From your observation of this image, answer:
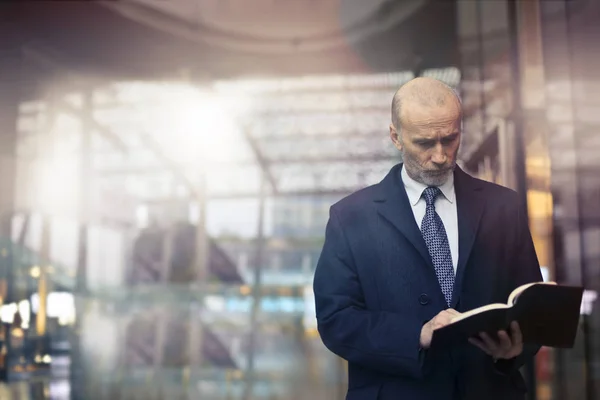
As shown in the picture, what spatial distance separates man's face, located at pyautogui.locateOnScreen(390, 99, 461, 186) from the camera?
1.46 m

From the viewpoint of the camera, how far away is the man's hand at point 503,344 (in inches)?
55.0

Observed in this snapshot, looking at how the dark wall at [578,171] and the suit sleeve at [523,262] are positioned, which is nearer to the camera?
the suit sleeve at [523,262]

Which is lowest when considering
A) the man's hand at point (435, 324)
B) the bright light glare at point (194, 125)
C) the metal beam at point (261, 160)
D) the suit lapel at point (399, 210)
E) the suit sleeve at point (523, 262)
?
the man's hand at point (435, 324)

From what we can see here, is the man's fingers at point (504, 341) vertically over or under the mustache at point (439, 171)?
under

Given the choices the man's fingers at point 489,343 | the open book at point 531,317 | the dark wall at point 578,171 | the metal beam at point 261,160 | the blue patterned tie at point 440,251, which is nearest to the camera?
the open book at point 531,317

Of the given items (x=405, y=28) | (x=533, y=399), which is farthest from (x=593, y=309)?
(x=405, y=28)

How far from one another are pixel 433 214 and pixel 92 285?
2.92m

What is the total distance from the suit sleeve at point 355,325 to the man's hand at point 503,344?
0.36 feet

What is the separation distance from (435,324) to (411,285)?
140 mm

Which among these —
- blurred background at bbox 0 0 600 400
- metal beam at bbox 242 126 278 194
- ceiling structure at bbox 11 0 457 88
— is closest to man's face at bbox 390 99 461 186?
blurred background at bbox 0 0 600 400

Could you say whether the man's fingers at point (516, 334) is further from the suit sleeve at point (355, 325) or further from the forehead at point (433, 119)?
the forehead at point (433, 119)

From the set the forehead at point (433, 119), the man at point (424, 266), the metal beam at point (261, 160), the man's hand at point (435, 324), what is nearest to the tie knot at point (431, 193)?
the man at point (424, 266)

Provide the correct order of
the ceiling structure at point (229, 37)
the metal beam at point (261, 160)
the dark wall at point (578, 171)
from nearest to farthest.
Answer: the dark wall at point (578, 171)
the ceiling structure at point (229, 37)
the metal beam at point (261, 160)

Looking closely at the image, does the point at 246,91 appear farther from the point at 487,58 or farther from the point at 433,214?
the point at 433,214
